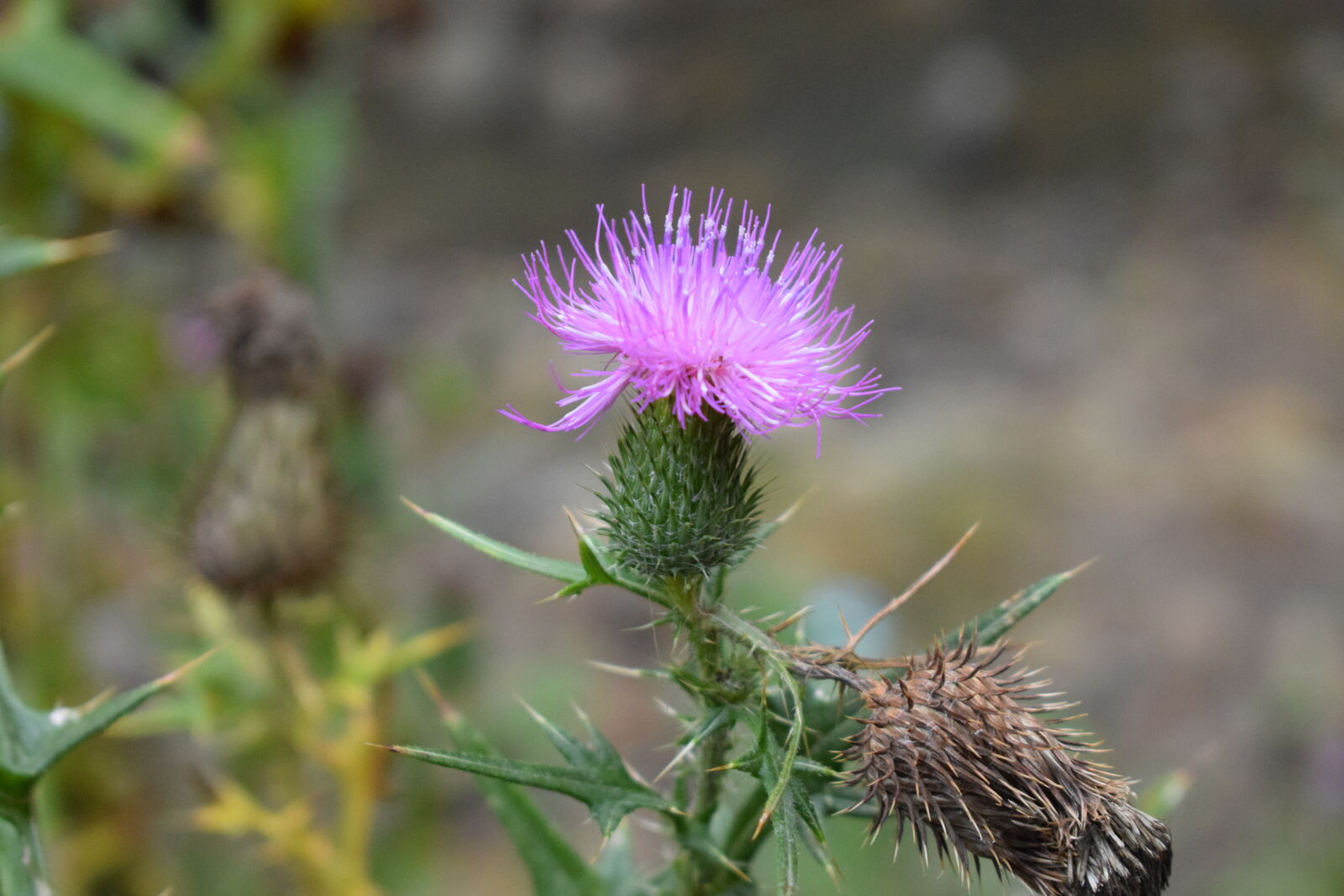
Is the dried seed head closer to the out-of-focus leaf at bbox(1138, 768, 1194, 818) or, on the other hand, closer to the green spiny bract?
the green spiny bract

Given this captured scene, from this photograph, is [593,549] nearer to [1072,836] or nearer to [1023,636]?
[1072,836]

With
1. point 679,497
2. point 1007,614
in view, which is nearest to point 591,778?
point 679,497

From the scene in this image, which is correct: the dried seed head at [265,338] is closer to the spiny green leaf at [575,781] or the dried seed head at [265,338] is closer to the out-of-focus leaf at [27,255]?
the out-of-focus leaf at [27,255]

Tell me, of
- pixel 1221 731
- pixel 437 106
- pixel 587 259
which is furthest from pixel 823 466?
pixel 437 106

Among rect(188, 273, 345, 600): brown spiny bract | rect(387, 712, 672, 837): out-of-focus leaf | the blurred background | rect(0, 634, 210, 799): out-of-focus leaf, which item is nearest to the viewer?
rect(387, 712, 672, 837): out-of-focus leaf

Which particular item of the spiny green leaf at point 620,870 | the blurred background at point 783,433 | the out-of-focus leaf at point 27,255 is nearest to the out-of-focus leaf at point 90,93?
the blurred background at point 783,433

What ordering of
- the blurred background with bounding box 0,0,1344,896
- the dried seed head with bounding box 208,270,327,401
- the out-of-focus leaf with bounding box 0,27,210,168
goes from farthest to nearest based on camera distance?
the blurred background with bounding box 0,0,1344,896 → the out-of-focus leaf with bounding box 0,27,210,168 → the dried seed head with bounding box 208,270,327,401

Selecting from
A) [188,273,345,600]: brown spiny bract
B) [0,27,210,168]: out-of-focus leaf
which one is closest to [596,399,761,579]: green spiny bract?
[188,273,345,600]: brown spiny bract
